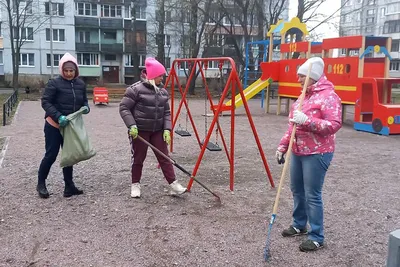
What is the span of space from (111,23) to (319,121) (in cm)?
4430

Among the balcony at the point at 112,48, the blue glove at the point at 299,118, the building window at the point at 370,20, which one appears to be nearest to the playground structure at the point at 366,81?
the blue glove at the point at 299,118

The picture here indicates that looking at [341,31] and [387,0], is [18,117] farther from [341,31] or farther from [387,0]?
[387,0]

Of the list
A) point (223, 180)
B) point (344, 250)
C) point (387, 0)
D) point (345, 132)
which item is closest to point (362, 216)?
point (344, 250)

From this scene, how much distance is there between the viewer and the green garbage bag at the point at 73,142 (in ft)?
16.0

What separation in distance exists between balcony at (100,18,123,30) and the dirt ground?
39.2m

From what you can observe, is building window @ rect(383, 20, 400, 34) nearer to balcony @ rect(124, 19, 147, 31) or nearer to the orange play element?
balcony @ rect(124, 19, 147, 31)

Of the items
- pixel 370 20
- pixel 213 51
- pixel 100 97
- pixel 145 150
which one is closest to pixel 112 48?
pixel 213 51

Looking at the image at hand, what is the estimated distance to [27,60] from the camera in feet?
139

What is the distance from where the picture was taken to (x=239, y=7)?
92.3ft

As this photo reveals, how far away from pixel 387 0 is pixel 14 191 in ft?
225

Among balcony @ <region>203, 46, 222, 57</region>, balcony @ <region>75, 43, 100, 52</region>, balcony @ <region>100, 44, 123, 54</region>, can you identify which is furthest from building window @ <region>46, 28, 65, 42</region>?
balcony @ <region>203, 46, 222, 57</region>

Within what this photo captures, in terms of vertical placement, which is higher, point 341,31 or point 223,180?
point 341,31

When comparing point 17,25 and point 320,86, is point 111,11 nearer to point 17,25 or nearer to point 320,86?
point 17,25

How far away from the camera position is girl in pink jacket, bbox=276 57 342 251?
344cm
